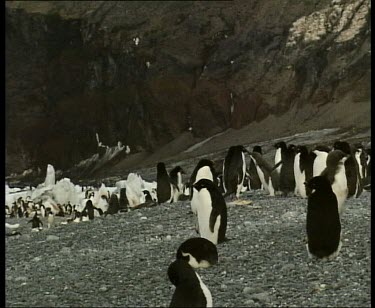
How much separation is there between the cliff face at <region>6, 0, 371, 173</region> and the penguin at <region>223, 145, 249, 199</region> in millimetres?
115

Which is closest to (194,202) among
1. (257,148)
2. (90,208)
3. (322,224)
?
(257,148)

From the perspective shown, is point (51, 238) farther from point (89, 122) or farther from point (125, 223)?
point (89, 122)

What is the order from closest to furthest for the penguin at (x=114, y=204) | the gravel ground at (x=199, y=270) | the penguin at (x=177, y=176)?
the gravel ground at (x=199, y=270) → the penguin at (x=177, y=176) → the penguin at (x=114, y=204)

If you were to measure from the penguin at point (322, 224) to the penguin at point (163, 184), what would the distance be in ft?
2.62

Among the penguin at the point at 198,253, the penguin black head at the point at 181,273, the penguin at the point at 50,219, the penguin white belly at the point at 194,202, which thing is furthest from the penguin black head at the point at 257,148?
the penguin at the point at 50,219

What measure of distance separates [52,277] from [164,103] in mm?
1053

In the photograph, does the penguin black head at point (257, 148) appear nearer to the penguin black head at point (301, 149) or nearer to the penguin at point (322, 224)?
the penguin black head at point (301, 149)

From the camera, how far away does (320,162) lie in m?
2.93

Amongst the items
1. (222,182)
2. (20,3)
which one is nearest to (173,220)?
(222,182)

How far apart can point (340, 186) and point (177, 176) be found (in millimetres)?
721

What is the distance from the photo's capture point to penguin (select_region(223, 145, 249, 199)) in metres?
2.64

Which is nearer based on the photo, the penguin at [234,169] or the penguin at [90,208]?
the penguin at [234,169]

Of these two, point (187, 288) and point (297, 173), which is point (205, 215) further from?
point (297, 173)

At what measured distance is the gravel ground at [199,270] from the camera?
192 cm
